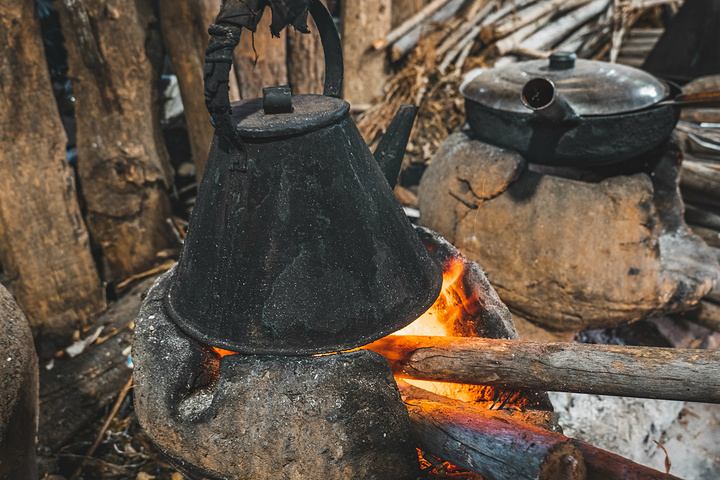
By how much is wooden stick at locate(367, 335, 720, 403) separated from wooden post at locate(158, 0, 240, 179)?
6.54 ft

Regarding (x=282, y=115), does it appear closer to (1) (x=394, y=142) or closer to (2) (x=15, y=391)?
(1) (x=394, y=142)

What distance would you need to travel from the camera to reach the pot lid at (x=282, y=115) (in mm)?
1354

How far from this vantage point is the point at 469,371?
1563 millimetres

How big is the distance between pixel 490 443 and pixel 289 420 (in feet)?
1.71

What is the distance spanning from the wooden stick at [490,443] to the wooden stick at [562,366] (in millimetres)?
110

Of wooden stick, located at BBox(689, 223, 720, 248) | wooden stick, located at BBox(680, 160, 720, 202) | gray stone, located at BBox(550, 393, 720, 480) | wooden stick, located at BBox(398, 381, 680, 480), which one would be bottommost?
gray stone, located at BBox(550, 393, 720, 480)

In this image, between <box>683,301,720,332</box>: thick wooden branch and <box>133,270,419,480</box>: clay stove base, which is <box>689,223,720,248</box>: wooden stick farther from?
<box>133,270,419,480</box>: clay stove base

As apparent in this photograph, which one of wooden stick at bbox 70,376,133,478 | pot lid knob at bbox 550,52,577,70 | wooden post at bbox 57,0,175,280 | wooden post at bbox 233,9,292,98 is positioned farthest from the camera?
wooden post at bbox 233,9,292,98

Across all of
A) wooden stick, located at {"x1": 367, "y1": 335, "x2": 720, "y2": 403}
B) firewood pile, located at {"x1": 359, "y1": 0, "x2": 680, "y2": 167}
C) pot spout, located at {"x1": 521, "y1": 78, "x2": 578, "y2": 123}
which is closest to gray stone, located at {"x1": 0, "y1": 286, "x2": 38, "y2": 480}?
wooden stick, located at {"x1": 367, "y1": 335, "x2": 720, "y2": 403}

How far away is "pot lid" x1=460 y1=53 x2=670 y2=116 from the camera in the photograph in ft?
7.57

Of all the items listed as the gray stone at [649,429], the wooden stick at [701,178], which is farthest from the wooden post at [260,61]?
the wooden stick at [701,178]

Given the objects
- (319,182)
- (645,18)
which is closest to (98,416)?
(319,182)

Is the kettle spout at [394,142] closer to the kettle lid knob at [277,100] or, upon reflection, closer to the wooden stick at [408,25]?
the kettle lid knob at [277,100]

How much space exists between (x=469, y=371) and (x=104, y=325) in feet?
7.84
